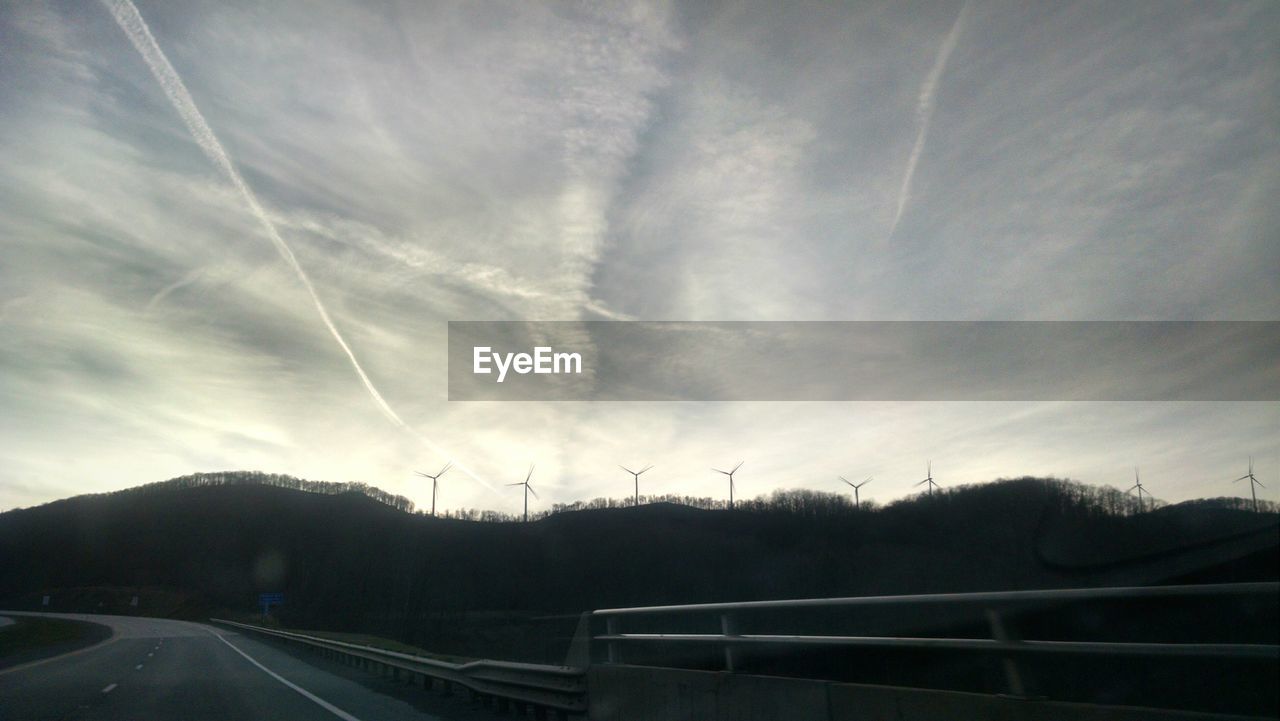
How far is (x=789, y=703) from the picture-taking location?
23.8 feet

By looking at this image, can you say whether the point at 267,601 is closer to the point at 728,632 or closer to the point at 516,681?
the point at 516,681

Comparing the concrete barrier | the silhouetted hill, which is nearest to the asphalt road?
the concrete barrier

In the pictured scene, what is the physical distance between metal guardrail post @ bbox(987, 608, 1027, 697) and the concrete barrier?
0.32ft

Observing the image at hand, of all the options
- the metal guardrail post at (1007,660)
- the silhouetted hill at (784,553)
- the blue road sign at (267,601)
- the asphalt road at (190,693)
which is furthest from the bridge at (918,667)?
the blue road sign at (267,601)

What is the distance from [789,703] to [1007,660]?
7.65 feet

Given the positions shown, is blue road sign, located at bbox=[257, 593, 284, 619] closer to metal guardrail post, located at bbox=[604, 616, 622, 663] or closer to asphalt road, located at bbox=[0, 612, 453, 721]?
asphalt road, located at bbox=[0, 612, 453, 721]

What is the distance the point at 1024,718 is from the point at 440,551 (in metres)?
99.7

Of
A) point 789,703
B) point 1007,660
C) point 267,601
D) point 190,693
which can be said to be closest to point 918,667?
point 789,703

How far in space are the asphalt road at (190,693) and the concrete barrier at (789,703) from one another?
5359mm

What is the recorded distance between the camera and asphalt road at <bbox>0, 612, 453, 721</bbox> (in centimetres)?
1514

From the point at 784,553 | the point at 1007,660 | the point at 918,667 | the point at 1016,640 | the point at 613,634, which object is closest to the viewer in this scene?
the point at 1016,640

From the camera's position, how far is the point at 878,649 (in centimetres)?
739

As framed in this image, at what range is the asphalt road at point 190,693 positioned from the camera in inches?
596

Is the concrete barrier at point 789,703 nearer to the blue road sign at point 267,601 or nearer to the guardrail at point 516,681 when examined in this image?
the guardrail at point 516,681
